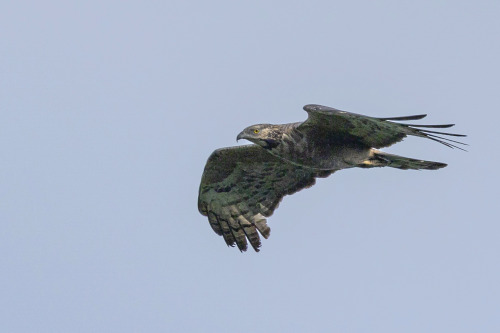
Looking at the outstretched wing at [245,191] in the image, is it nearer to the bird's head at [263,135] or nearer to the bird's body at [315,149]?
the bird's body at [315,149]

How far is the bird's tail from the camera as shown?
44.2ft

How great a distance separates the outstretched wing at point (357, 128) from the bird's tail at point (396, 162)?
0.16m

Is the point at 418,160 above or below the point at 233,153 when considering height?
below

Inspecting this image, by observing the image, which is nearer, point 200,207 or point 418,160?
point 418,160

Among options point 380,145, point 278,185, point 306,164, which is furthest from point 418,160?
point 278,185

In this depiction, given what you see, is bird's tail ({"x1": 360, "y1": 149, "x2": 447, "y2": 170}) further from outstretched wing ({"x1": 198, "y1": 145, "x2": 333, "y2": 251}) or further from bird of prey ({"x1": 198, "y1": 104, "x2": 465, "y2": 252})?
outstretched wing ({"x1": 198, "y1": 145, "x2": 333, "y2": 251})

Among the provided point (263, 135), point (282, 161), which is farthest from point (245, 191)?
point (263, 135)

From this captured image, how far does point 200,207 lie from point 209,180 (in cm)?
54

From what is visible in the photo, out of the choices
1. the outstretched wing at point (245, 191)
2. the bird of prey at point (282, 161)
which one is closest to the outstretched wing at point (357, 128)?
the bird of prey at point (282, 161)

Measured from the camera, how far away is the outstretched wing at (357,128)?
12477 mm

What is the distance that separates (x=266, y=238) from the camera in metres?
15.2

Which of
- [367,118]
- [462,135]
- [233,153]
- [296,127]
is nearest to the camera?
[462,135]

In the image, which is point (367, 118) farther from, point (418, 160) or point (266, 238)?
point (266, 238)

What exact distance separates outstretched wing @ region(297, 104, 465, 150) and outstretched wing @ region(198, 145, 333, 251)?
1.50m
